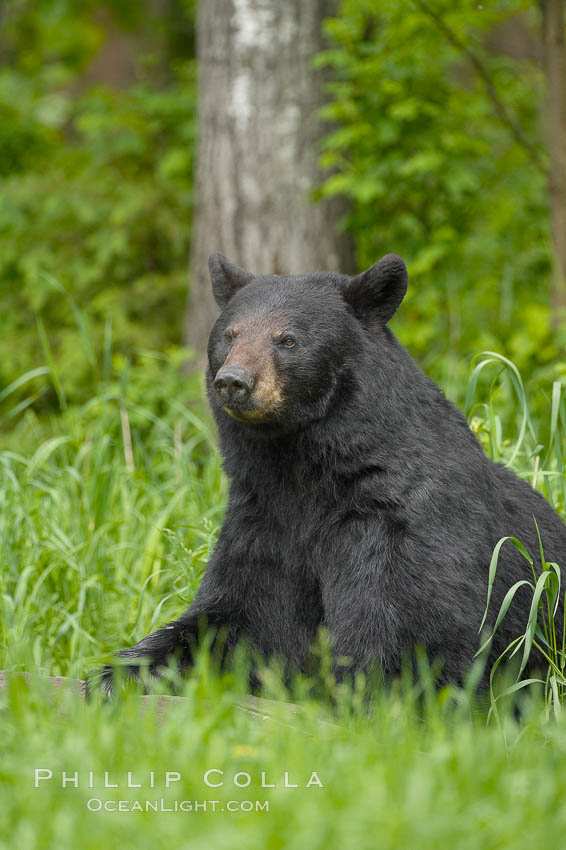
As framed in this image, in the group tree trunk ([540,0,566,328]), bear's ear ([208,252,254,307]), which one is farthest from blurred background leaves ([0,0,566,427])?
bear's ear ([208,252,254,307])

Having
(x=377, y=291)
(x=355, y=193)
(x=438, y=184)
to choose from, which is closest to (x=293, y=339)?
(x=377, y=291)

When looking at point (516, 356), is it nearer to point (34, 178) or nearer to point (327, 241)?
point (327, 241)

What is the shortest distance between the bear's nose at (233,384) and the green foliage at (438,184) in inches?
115

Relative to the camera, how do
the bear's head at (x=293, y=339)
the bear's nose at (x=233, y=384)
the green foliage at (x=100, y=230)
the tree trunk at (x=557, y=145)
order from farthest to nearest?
the green foliage at (x=100, y=230), the tree trunk at (x=557, y=145), the bear's head at (x=293, y=339), the bear's nose at (x=233, y=384)

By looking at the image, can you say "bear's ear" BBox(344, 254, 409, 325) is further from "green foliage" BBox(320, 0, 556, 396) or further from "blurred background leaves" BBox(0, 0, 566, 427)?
"green foliage" BBox(320, 0, 556, 396)

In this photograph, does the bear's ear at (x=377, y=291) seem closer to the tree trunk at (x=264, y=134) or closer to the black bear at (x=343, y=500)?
the black bear at (x=343, y=500)

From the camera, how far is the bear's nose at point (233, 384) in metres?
2.87

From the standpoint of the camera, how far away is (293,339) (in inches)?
123

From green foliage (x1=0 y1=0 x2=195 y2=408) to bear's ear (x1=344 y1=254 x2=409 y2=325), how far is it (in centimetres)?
444

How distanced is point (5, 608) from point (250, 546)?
44.7 inches

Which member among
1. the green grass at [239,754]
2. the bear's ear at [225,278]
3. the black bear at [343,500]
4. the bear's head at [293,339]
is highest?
the bear's ear at [225,278]

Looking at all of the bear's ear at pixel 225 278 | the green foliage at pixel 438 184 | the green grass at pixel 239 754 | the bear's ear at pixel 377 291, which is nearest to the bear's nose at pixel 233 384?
the bear's ear at pixel 377 291

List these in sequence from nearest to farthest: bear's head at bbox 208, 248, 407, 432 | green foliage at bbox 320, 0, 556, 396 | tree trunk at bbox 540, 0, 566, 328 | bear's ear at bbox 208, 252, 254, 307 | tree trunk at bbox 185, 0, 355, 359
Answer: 1. bear's head at bbox 208, 248, 407, 432
2. bear's ear at bbox 208, 252, 254, 307
3. tree trunk at bbox 540, 0, 566, 328
4. green foliage at bbox 320, 0, 556, 396
5. tree trunk at bbox 185, 0, 355, 359

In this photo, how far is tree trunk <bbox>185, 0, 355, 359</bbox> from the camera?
20.8 feet
